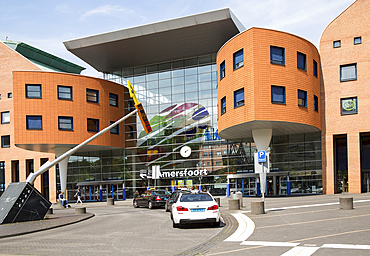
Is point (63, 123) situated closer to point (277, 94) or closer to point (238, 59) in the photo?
point (238, 59)

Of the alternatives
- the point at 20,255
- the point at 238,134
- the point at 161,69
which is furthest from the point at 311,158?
the point at 20,255

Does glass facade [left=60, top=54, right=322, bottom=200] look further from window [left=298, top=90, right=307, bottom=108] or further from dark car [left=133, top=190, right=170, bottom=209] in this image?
dark car [left=133, top=190, right=170, bottom=209]

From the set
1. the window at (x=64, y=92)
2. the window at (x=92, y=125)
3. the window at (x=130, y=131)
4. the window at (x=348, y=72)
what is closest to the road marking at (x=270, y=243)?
the window at (x=348, y=72)

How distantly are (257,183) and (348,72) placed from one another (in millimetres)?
13283

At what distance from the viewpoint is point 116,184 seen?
4769cm

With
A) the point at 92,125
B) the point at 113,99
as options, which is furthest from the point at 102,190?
the point at 113,99

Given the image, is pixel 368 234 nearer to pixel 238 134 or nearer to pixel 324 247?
pixel 324 247

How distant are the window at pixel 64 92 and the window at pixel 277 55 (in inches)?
819

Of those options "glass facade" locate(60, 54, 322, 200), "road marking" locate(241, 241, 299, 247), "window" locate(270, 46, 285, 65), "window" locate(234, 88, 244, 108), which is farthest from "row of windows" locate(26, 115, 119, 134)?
"road marking" locate(241, 241, 299, 247)

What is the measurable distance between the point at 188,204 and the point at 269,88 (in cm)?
1939

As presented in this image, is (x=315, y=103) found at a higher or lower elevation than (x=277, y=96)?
lower

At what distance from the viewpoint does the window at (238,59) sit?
1310 inches

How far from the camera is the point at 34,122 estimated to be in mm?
40094

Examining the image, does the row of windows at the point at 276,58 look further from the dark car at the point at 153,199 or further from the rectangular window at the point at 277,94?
the dark car at the point at 153,199
